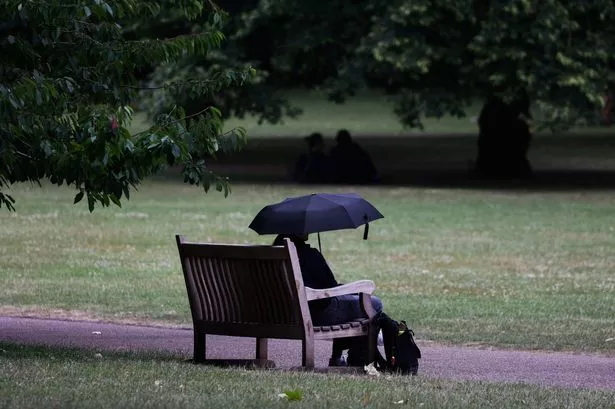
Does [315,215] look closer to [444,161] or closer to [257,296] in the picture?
[257,296]

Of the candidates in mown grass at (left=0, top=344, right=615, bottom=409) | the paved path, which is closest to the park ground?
mown grass at (left=0, top=344, right=615, bottom=409)

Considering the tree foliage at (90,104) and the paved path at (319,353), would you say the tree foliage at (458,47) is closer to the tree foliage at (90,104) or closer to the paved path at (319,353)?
the paved path at (319,353)

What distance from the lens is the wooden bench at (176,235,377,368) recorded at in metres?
9.93

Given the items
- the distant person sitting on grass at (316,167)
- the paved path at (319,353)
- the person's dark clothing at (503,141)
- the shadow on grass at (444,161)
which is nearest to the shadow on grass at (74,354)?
the paved path at (319,353)

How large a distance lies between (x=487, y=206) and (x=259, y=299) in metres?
18.5

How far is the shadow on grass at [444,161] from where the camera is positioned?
35.8 m

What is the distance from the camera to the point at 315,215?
1041 cm

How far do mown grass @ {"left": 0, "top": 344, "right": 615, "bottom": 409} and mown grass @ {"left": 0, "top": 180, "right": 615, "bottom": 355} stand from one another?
330cm

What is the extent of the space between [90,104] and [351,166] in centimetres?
2344

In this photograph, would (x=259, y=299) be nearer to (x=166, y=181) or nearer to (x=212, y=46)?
(x=212, y=46)

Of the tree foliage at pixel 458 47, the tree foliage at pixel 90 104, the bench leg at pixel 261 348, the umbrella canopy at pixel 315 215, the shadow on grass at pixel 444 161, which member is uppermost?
the tree foliage at pixel 458 47

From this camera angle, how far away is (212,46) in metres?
11.4

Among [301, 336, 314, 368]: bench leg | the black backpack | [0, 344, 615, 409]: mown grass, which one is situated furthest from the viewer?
the black backpack

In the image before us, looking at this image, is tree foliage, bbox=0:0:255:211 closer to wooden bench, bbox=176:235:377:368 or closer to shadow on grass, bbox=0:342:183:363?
wooden bench, bbox=176:235:377:368
